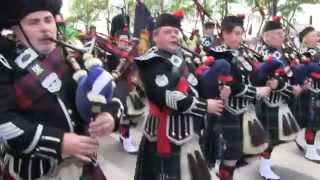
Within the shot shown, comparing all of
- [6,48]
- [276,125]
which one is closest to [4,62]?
[6,48]

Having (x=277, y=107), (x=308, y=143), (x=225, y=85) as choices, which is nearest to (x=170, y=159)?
(x=225, y=85)

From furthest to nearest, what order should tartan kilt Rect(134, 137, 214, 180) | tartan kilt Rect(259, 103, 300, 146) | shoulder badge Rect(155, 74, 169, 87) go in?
tartan kilt Rect(259, 103, 300, 146)
tartan kilt Rect(134, 137, 214, 180)
shoulder badge Rect(155, 74, 169, 87)

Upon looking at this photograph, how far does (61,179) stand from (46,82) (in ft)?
1.62

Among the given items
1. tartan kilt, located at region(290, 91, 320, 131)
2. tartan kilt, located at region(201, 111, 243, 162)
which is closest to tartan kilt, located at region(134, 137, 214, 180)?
tartan kilt, located at region(201, 111, 243, 162)

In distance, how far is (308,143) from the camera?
6.46 metres

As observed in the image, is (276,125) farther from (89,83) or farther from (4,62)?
(4,62)

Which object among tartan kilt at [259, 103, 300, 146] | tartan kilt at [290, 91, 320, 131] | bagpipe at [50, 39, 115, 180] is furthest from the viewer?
tartan kilt at [290, 91, 320, 131]

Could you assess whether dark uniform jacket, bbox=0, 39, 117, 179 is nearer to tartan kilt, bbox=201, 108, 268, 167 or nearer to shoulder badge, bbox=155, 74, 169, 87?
shoulder badge, bbox=155, 74, 169, 87

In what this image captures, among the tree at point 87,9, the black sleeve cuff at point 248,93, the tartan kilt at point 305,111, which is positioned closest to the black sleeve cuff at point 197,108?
the black sleeve cuff at point 248,93

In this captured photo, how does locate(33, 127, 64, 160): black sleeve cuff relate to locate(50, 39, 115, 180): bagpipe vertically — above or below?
below

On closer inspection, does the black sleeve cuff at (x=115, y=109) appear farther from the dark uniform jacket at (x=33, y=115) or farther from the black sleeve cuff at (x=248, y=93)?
the black sleeve cuff at (x=248, y=93)

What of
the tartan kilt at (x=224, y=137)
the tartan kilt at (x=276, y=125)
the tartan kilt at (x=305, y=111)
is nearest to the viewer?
the tartan kilt at (x=224, y=137)

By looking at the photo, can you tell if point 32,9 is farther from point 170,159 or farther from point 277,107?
point 277,107

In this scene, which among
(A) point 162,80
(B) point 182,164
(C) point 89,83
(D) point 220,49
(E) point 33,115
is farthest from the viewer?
(D) point 220,49
